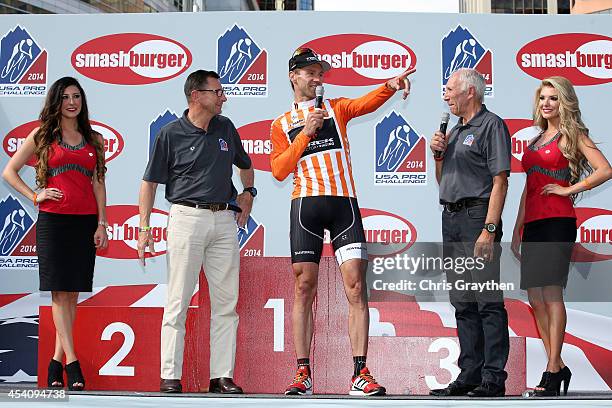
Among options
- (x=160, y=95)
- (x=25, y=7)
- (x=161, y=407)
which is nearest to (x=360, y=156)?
(x=160, y=95)

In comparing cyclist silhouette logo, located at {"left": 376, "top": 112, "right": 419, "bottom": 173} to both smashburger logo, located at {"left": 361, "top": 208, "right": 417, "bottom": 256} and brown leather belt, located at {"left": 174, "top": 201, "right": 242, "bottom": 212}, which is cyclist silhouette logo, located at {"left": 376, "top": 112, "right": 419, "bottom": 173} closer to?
smashburger logo, located at {"left": 361, "top": 208, "right": 417, "bottom": 256}

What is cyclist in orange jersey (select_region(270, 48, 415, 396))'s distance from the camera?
3.53 metres

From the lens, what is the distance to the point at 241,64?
564 centimetres

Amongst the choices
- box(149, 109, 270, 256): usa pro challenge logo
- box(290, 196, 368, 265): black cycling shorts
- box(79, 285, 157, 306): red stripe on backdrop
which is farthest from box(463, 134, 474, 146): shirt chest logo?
box(79, 285, 157, 306): red stripe on backdrop

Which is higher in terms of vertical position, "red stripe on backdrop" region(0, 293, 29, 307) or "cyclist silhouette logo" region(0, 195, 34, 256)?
"cyclist silhouette logo" region(0, 195, 34, 256)

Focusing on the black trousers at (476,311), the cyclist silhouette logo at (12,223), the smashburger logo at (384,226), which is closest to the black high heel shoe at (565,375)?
the black trousers at (476,311)

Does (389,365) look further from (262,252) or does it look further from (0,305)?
(0,305)

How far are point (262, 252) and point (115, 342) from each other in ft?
6.01

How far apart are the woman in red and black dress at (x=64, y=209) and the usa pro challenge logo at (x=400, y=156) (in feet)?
7.50

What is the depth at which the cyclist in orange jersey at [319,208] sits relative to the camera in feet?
11.6

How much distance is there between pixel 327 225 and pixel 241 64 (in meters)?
2.36

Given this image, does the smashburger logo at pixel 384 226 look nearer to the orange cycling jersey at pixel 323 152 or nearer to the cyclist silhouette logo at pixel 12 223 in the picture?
the orange cycling jersey at pixel 323 152

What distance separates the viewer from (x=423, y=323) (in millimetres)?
3930

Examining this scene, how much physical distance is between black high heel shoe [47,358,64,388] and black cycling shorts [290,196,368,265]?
131 cm
